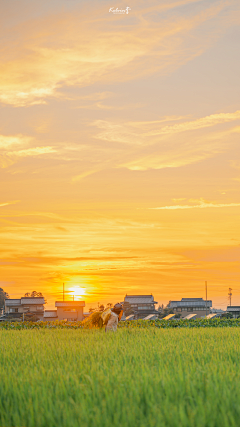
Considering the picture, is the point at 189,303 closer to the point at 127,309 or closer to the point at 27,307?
the point at 127,309

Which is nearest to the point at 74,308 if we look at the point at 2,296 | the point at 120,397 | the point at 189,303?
the point at 189,303

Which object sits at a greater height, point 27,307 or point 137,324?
point 137,324

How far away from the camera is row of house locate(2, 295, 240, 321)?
235 feet

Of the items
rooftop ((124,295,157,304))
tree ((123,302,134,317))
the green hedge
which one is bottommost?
tree ((123,302,134,317))

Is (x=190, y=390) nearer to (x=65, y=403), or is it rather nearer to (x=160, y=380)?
(x=160, y=380)

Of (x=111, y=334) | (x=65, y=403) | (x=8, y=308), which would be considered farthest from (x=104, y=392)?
A: (x=8, y=308)

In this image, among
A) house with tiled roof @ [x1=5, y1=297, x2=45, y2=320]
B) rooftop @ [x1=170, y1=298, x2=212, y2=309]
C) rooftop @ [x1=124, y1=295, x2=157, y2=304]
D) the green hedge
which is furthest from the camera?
rooftop @ [x1=170, y1=298, x2=212, y2=309]

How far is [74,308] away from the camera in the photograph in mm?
72000

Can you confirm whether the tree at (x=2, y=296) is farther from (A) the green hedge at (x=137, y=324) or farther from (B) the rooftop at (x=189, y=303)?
(A) the green hedge at (x=137, y=324)

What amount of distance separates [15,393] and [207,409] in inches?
104

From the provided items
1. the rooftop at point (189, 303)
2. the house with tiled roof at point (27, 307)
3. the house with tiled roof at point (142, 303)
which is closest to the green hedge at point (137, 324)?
the house with tiled roof at point (27, 307)

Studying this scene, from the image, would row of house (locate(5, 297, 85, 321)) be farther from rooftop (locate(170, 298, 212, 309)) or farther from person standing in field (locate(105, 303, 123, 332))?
person standing in field (locate(105, 303, 123, 332))

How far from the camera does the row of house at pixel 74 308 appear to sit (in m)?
71.7

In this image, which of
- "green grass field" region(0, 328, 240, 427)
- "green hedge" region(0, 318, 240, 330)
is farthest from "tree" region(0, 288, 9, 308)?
"green grass field" region(0, 328, 240, 427)
